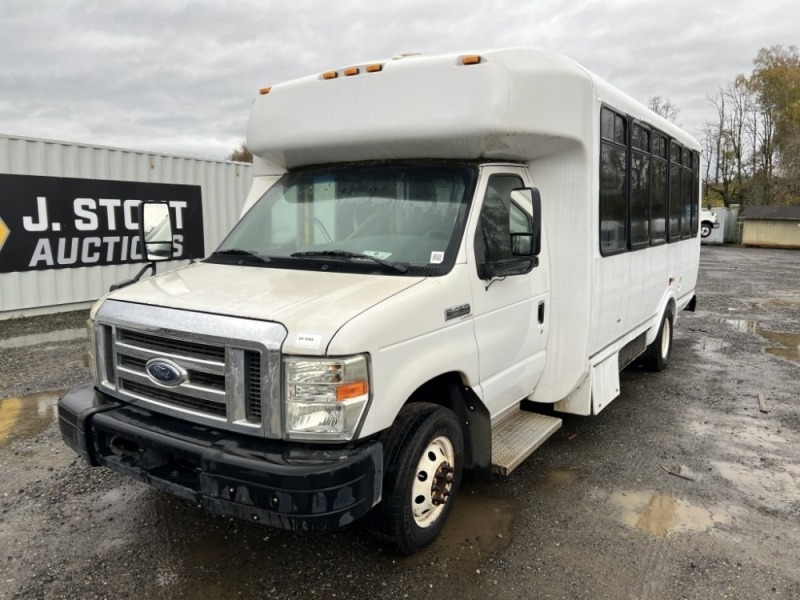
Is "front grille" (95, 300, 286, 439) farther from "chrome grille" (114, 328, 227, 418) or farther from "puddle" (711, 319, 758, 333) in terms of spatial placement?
"puddle" (711, 319, 758, 333)

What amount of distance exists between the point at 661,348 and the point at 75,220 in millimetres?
9773

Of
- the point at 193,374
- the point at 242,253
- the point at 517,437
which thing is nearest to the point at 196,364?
the point at 193,374

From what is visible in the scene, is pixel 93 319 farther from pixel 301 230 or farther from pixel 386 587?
pixel 386 587

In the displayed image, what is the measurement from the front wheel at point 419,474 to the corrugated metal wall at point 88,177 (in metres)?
9.60

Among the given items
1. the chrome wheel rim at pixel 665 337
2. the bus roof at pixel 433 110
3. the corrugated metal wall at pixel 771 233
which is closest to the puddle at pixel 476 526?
the bus roof at pixel 433 110

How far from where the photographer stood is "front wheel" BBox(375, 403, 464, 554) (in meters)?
3.12

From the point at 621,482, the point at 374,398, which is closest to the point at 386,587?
the point at 374,398

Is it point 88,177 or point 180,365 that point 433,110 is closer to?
point 180,365

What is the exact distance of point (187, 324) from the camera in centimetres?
299

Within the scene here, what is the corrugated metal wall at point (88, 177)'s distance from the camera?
10211 millimetres

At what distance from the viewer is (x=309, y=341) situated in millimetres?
2709

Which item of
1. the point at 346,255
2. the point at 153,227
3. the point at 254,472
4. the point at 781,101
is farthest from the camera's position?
the point at 781,101

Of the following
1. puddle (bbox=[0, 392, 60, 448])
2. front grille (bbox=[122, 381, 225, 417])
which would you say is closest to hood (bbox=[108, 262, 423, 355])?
front grille (bbox=[122, 381, 225, 417])

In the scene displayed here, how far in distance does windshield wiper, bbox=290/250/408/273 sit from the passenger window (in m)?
0.59
